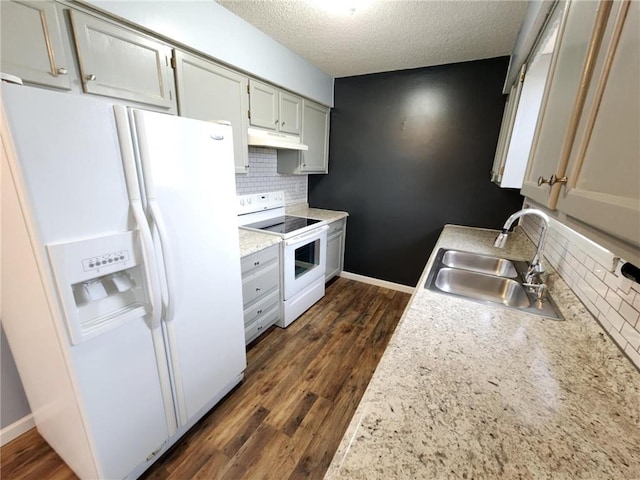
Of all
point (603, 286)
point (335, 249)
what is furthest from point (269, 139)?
point (603, 286)

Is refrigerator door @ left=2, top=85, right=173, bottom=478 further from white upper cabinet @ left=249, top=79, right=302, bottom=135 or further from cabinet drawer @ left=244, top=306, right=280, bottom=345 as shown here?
white upper cabinet @ left=249, top=79, right=302, bottom=135

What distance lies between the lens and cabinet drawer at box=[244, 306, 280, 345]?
6.79 ft

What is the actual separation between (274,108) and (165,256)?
180 cm

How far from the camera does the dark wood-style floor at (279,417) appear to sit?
1333 millimetres

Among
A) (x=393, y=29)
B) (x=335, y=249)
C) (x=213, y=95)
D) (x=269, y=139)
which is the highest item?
(x=393, y=29)

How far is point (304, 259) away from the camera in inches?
111

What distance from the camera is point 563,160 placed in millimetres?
680

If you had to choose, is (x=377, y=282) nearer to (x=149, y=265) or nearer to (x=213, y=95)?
(x=213, y=95)

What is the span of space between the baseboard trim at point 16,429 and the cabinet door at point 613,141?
2.63 meters

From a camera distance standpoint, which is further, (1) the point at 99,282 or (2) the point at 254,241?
(2) the point at 254,241

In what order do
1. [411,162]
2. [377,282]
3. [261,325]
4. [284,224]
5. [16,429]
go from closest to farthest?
[16,429] → [261,325] → [284,224] → [411,162] → [377,282]

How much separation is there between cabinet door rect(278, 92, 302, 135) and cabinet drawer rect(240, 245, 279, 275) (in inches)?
47.0

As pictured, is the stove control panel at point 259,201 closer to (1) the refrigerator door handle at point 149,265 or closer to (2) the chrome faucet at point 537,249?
(1) the refrigerator door handle at point 149,265

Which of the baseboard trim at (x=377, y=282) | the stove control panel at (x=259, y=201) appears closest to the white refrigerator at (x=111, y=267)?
the stove control panel at (x=259, y=201)
